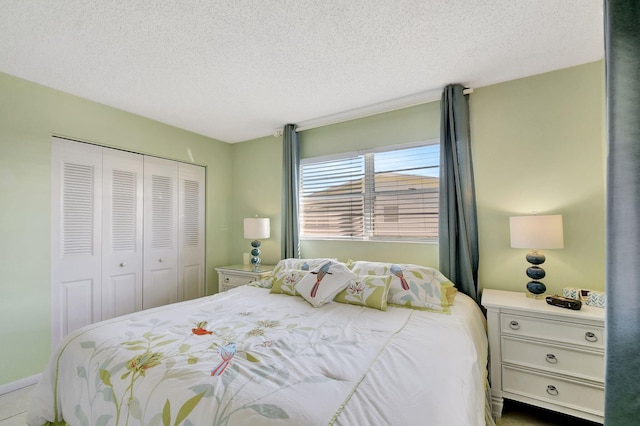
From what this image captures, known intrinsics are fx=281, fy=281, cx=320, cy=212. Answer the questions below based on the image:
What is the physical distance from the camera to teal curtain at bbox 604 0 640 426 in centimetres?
64

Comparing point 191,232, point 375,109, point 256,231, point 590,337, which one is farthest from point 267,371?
point 191,232

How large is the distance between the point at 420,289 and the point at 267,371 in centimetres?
140

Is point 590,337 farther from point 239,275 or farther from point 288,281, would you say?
point 239,275

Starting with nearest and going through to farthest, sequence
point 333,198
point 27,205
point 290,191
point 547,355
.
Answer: point 547,355 → point 27,205 → point 333,198 → point 290,191

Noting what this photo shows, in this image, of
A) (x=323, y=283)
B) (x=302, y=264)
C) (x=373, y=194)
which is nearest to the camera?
(x=323, y=283)

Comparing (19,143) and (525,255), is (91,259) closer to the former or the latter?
(19,143)

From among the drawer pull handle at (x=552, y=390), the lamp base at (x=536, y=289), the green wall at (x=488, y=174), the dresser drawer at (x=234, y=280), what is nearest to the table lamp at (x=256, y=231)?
the dresser drawer at (x=234, y=280)

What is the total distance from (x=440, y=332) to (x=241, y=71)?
7.69 ft

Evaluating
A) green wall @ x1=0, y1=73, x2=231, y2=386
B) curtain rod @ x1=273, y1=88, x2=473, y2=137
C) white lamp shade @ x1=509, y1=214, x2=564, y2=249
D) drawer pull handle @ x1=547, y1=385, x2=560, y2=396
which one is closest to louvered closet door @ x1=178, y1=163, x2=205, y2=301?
green wall @ x1=0, y1=73, x2=231, y2=386

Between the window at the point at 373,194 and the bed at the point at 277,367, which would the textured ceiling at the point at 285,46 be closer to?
the window at the point at 373,194

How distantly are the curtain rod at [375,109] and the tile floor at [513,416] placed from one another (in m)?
2.53

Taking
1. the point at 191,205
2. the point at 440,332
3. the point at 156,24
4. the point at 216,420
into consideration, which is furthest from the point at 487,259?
the point at 191,205

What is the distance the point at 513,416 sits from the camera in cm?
196

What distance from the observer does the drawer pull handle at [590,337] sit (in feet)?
5.61
